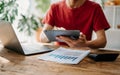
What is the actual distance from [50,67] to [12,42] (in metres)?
0.41

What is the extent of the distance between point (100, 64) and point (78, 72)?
0.19 m

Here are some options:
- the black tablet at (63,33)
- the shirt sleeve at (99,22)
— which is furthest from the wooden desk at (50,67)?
the shirt sleeve at (99,22)

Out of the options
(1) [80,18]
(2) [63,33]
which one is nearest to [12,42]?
(2) [63,33]

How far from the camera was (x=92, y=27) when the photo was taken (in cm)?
198

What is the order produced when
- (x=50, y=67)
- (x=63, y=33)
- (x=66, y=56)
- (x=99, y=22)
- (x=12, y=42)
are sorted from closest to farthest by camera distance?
(x=50, y=67) < (x=66, y=56) < (x=12, y=42) < (x=63, y=33) < (x=99, y=22)

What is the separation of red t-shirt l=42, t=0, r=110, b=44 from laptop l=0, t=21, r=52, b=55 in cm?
60

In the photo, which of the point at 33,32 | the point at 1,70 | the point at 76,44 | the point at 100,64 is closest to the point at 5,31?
the point at 1,70

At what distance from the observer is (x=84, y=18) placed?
1.95 m

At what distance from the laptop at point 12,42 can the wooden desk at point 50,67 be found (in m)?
0.11

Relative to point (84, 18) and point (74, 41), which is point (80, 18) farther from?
point (74, 41)

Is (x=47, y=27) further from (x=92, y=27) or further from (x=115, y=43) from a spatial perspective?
(x=115, y=43)

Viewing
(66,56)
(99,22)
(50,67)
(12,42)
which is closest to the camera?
(50,67)

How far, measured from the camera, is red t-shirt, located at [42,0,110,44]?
1.93 meters

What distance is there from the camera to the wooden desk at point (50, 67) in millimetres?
958
